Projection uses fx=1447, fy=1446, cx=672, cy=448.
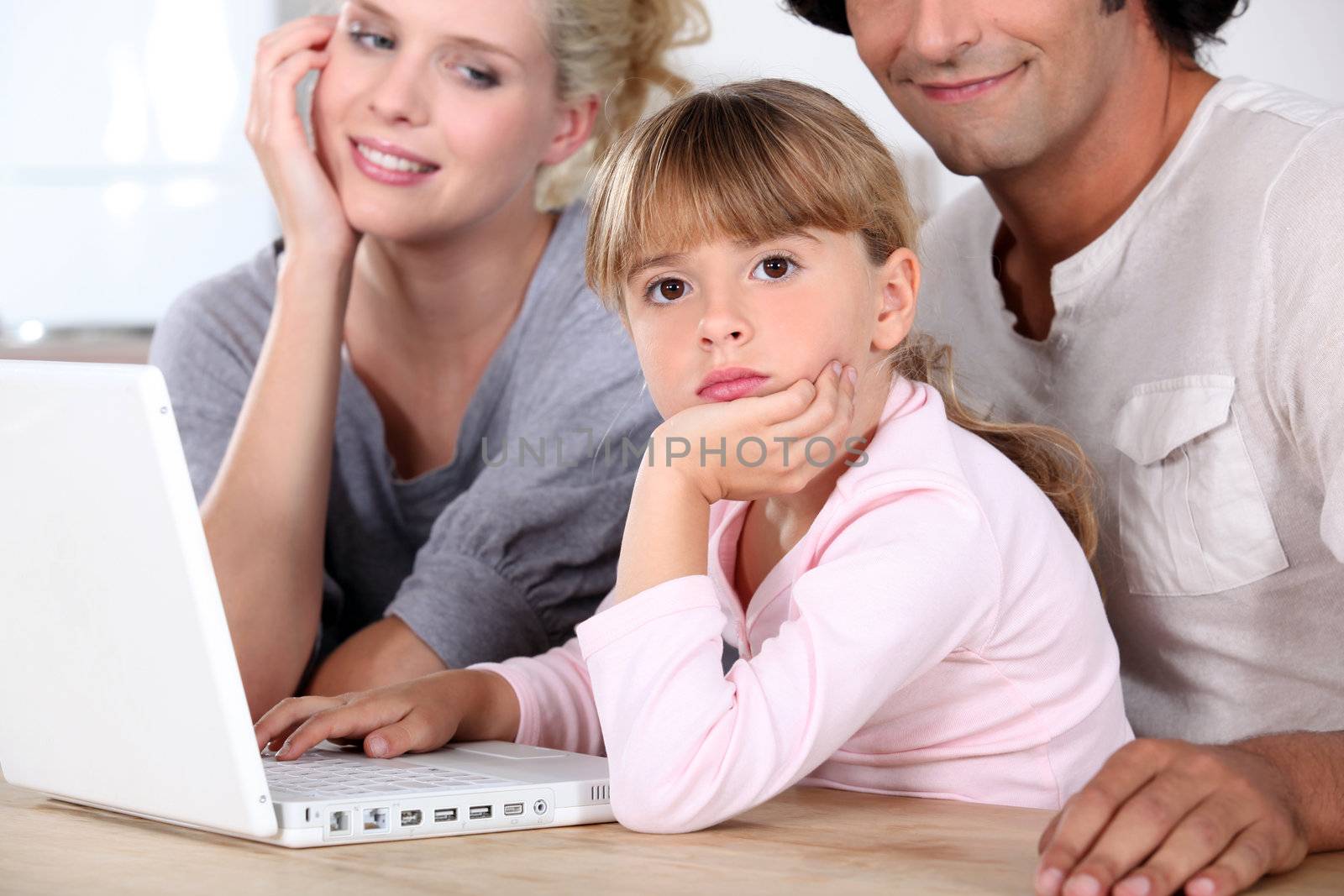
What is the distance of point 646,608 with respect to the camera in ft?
3.03

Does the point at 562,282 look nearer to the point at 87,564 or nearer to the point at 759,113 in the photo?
the point at 759,113

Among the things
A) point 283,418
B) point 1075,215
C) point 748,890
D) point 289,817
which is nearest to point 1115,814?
point 748,890

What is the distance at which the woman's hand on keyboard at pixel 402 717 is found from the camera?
106 cm

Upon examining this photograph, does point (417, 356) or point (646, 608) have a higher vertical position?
point (646, 608)

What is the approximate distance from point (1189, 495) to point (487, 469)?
2.45 ft

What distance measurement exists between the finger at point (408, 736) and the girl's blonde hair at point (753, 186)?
0.36m

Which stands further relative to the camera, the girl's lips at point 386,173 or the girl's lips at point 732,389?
the girl's lips at point 386,173

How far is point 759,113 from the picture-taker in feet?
3.57

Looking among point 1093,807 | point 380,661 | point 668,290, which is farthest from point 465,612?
point 1093,807

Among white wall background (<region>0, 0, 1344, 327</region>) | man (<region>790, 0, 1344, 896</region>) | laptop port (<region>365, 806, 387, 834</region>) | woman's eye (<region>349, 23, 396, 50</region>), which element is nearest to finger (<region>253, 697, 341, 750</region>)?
laptop port (<region>365, 806, 387, 834</region>)

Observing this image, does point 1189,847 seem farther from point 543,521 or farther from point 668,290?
point 543,521

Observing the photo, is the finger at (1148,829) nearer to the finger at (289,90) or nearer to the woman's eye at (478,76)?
the woman's eye at (478,76)

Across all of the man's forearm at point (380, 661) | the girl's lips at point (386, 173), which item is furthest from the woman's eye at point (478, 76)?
the man's forearm at point (380, 661)

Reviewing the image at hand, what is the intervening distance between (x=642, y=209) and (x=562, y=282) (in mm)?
700
